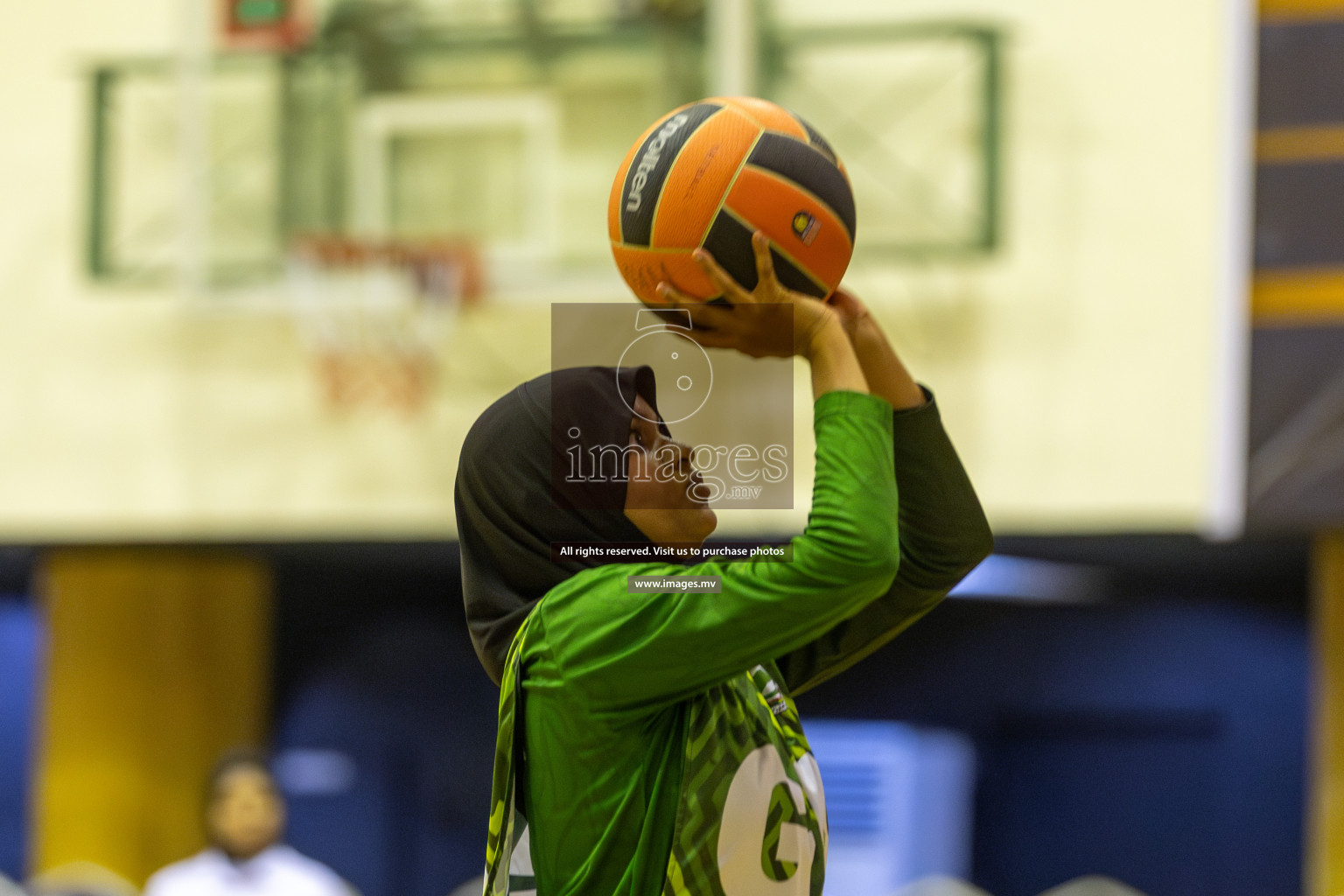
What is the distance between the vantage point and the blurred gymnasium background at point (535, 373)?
16.8ft

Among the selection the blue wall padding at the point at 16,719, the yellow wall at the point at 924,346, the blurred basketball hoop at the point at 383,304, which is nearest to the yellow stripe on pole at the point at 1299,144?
the yellow wall at the point at 924,346

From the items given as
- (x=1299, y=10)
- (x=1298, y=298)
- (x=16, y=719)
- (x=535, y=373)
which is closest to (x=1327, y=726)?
(x=1298, y=298)

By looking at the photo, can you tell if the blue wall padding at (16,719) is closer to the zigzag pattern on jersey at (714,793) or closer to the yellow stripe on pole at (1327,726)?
the yellow stripe on pole at (1327,726)

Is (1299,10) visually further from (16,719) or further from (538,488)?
(16,719)

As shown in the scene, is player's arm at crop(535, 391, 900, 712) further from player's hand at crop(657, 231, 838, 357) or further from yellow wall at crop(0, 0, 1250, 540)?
yellow wall at crop(0, 0, 1250, 540)

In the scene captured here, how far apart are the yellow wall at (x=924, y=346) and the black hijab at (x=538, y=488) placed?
12.1 feet

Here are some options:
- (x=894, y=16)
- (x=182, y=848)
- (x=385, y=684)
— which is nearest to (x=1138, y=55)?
(x=894, y=16)

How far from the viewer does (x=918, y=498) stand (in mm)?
1389

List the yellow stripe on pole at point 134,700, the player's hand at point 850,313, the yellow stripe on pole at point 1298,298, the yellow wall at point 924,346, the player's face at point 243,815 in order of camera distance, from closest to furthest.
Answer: the player's hand at point 850,313, the player's face at point 243,815, the yellow stripe on pole at point 1298,298, the yellow wall at point 924,346, the yellow stripe on pole at point 134,700

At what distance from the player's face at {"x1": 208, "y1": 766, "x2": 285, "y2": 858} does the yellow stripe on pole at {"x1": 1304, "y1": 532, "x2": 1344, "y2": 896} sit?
368 centimetres

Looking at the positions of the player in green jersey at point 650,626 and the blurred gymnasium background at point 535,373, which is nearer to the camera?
the player in green jersey at point 650,626

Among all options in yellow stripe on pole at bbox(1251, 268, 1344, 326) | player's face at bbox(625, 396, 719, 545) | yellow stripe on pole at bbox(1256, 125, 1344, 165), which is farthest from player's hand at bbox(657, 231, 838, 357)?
yellow stripe on pole at bbox(1256, 125, 1344, 165)

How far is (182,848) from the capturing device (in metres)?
5.90

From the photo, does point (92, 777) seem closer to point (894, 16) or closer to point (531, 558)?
point (894, 16)
